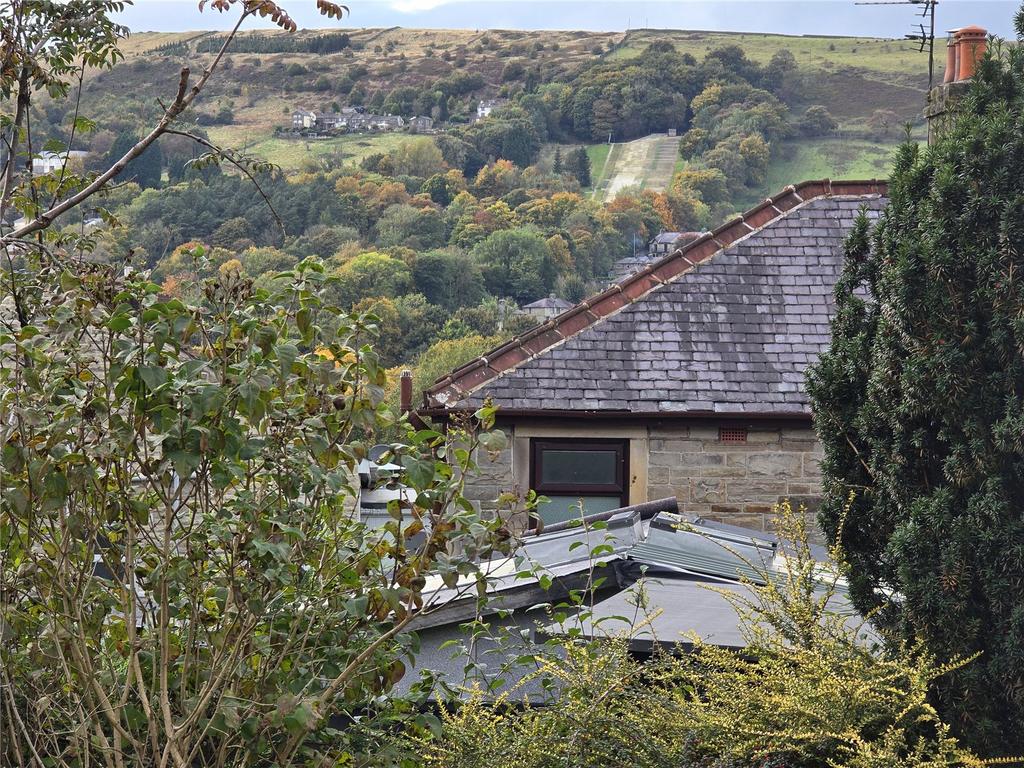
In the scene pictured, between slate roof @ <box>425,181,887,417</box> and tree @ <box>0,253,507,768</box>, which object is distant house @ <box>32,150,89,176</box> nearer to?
tree @ <box>0,253,507,768</box>

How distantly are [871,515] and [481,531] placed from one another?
2.32 metres

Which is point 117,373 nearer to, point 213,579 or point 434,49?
point 213,579

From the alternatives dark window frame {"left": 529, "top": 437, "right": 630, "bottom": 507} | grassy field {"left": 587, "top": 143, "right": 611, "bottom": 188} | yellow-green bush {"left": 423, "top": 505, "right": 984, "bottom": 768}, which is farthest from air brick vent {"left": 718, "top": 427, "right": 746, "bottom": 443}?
grassy field {"left": 587, "top": 143, "right": 611, "bottom": 188}

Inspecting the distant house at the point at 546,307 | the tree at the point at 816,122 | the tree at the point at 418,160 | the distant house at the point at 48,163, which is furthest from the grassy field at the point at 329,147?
the distant house at the point at 48,163

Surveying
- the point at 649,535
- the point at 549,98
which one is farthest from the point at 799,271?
the point at 549,98

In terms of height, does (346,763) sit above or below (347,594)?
below

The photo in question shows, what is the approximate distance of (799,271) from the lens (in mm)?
12383

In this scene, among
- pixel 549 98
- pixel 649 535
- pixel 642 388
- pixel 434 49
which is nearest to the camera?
pixel 649 535

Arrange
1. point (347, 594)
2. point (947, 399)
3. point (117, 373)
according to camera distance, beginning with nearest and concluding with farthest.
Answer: point (117, 373), point (347, 594), point (947, 399)

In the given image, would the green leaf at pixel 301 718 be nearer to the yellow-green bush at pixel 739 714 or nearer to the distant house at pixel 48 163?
the yellow-green bush at pixel 739 714

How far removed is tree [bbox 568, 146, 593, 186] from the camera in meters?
72.0

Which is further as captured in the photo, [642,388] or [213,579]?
[642,388]

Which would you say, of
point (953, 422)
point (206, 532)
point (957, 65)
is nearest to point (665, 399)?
point (957, 65)

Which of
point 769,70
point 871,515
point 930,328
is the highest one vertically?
point 769,70
